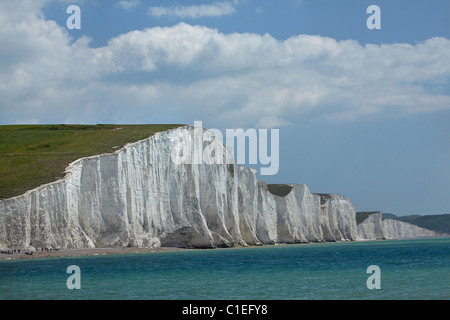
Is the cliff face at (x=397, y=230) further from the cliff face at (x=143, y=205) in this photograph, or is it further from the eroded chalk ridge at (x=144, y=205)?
the cliff face at (x=143, y=205)

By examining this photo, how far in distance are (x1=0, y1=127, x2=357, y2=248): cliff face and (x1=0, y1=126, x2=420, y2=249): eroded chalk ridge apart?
72 mm

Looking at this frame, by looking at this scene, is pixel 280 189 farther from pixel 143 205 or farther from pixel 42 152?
pixel 42 152

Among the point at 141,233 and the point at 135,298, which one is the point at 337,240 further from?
the point at 135,298

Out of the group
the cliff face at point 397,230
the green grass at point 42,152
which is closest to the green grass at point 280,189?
the green grass at point 42,152

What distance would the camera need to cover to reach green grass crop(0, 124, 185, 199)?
4937 cm

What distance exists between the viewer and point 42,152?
61.1 m

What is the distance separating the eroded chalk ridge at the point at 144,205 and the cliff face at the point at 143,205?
7 centimetres

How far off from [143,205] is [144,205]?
0.57 feet

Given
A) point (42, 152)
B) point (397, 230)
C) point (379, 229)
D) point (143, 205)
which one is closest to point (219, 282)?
point (143, 205)

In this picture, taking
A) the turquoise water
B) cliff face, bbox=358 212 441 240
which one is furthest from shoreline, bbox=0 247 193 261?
cliff face, bbox=358 212 441 240

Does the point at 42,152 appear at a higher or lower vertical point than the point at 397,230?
higher

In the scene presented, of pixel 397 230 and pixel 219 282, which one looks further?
pixel 397 230

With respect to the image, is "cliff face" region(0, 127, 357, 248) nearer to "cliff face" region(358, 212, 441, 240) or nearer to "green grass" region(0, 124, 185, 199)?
"green grass" region(0, 124, 185, 199)

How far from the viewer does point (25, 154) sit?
59.8 m
